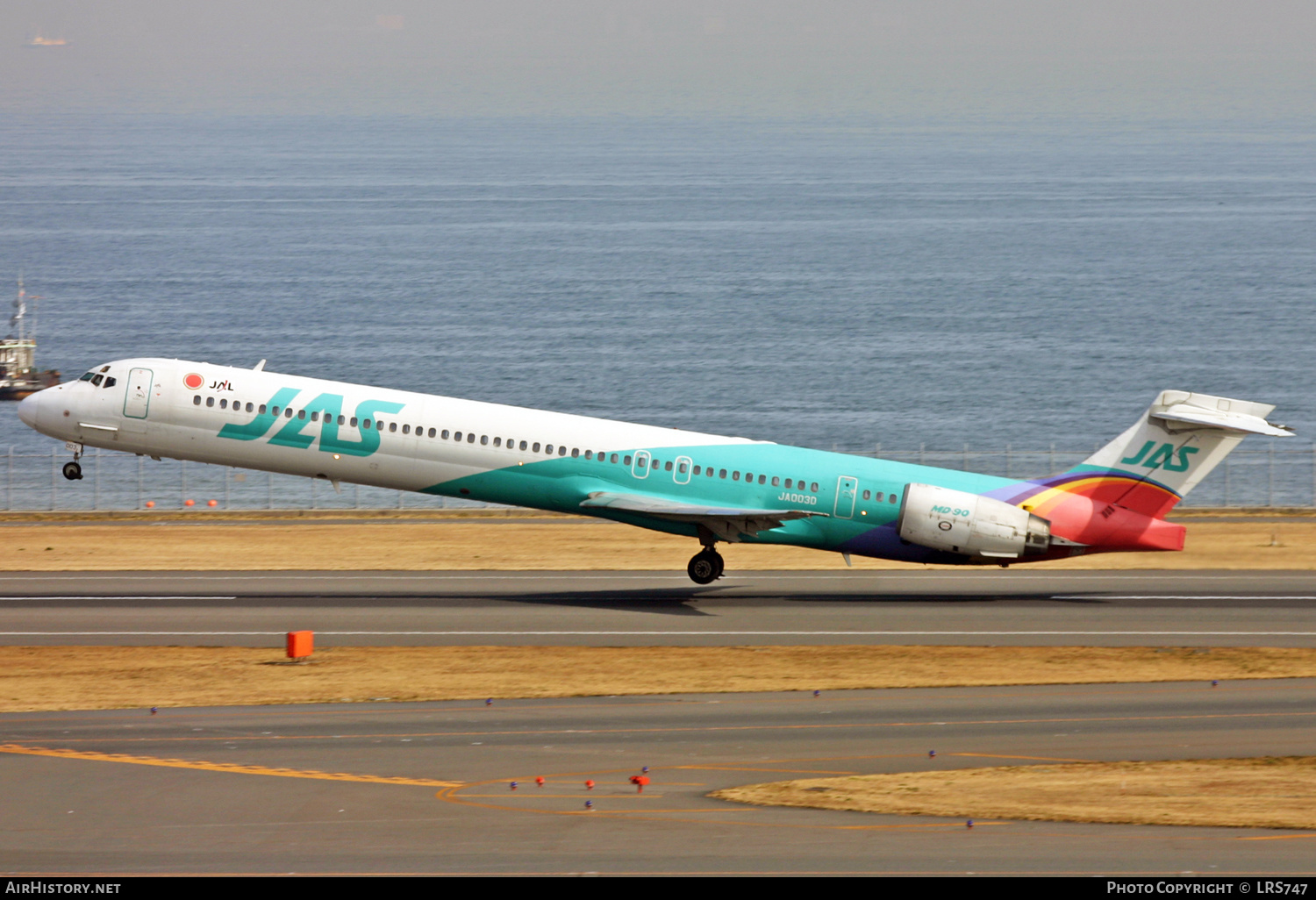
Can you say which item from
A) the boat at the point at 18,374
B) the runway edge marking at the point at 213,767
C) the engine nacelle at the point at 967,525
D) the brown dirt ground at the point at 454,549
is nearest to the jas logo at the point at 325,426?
the brown dirt ground at the point at 454,549

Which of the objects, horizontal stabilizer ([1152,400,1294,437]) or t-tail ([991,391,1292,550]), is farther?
t-tail ([991,391,1292,550])

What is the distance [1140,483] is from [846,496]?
7.87 meters

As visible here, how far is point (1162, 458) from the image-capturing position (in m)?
39.8

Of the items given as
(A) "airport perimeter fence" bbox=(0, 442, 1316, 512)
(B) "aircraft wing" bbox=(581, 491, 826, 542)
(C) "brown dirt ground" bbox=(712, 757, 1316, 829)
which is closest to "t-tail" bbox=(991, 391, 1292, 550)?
(B) "aircraft wing" bbox=(581, 491, 826, 542)

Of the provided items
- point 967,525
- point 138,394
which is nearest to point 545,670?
point 967,525

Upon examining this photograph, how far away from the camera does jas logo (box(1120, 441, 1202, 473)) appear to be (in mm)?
39594

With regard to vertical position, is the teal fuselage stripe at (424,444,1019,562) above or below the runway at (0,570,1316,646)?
above

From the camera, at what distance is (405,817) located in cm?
2105

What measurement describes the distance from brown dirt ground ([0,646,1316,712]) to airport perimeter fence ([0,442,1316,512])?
3200 cm

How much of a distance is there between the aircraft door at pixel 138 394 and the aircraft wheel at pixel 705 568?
15.6m

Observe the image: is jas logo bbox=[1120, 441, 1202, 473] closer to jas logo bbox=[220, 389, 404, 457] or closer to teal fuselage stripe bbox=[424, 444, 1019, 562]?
teal fuselage stripe bbox=[424, 444, 1019, 562]

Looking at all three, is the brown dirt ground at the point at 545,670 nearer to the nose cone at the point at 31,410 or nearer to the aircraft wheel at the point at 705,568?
the aircraft wheel at the point at 705,568

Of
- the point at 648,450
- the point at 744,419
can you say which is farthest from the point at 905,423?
the point at 648,450
